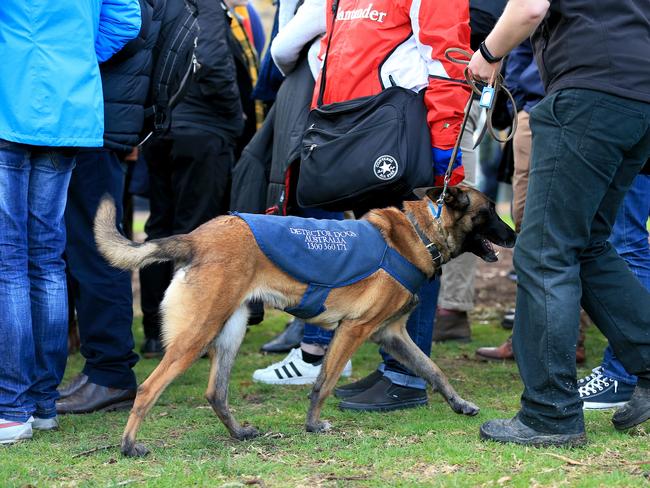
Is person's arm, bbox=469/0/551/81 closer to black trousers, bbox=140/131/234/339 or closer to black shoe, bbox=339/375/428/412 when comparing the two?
black shoe, bbox=339/375/428/412

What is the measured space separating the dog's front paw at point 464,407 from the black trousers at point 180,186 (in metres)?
2.36

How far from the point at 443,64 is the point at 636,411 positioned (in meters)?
1.86

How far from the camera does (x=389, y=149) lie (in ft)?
13.8

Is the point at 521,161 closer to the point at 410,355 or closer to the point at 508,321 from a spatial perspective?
the point at 410,355

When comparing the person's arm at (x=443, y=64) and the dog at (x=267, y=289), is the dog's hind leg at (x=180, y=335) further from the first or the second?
the person's arm at (x=443, y=64)

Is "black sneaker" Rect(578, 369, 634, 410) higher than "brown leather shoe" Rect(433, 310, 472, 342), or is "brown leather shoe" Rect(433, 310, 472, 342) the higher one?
"black sneaker" Rect(578, 369, 634, 410)

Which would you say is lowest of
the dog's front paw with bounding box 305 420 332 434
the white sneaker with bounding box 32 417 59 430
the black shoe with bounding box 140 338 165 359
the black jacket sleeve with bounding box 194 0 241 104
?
the black shoe with bounding box 140 338 165 359

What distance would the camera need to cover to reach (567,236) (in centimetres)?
349

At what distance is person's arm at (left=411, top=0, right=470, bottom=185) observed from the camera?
4203 mm

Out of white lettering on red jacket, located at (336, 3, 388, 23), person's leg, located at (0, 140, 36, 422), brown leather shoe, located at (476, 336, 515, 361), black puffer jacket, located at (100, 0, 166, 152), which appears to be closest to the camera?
person's leg, located at (0, 140, 36, 422)

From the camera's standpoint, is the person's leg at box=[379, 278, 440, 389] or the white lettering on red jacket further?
the person's leg at box=[379, 278, 440, 389]

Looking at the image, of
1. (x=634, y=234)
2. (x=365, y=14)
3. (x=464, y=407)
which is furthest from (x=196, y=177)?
(x=634, y=234)

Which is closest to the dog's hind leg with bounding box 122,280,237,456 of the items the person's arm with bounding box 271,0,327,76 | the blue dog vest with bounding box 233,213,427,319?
the blue dog vest with bounding box 233,213,427,319

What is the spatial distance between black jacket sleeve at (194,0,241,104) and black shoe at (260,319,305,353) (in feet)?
5.87
